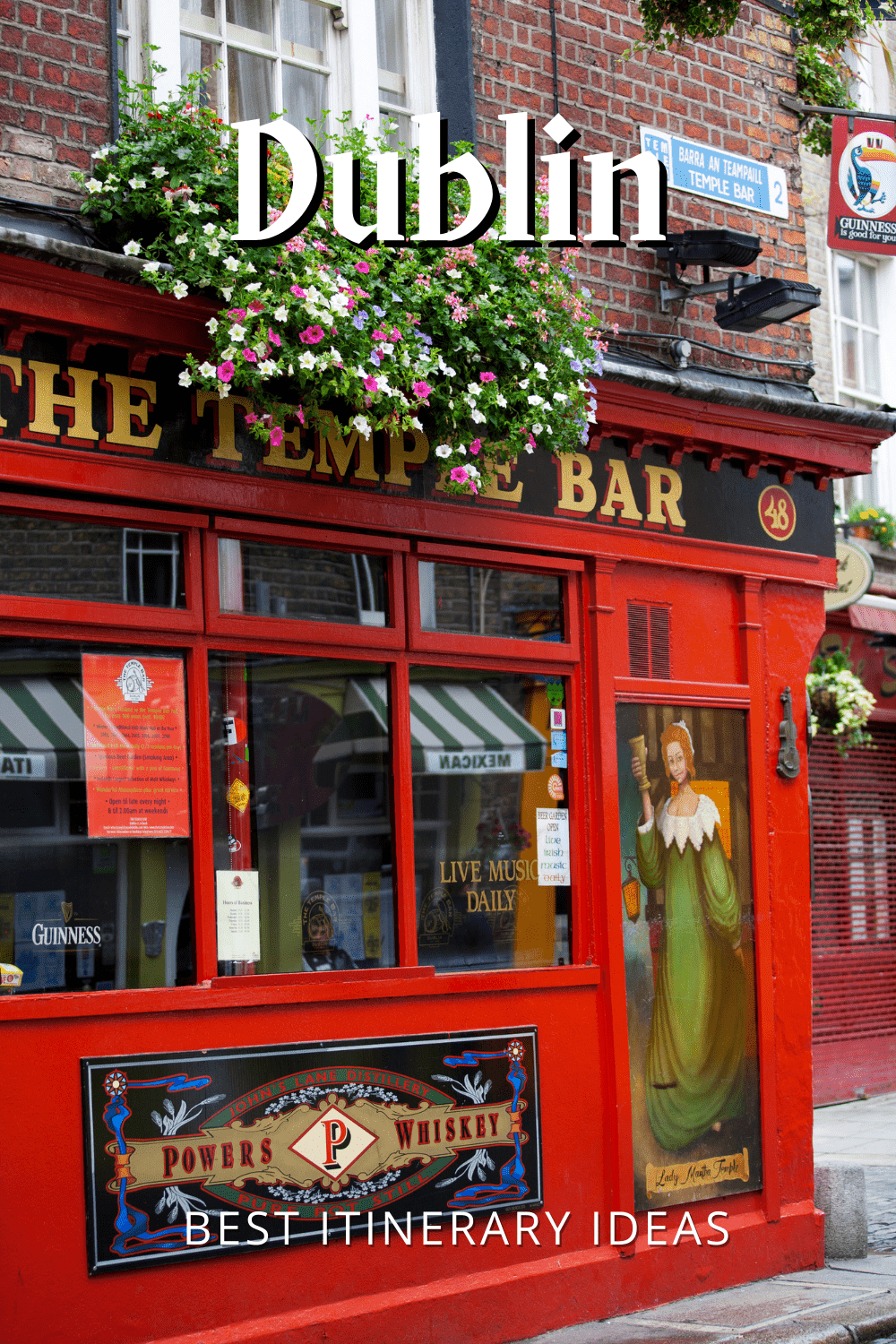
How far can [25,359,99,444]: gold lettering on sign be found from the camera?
5680 mm

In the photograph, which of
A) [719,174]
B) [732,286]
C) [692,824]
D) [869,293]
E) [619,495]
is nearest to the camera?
[619,495]

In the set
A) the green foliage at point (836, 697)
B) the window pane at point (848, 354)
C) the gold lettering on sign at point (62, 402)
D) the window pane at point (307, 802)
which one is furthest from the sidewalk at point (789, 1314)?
the window pane at point (848, 354)

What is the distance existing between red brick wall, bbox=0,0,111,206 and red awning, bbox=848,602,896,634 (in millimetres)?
8211

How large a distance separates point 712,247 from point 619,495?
4.59 feet

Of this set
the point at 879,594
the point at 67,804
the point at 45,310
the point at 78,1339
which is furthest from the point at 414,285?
the point at 879,594

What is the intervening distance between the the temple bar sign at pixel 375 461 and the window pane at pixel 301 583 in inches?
12.3

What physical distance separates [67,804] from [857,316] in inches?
425

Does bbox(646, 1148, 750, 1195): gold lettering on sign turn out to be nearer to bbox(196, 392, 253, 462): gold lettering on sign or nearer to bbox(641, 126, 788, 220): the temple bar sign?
bbox(196, 392, 253, 462): gold lettering on sign

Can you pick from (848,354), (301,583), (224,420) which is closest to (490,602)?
(301,583)

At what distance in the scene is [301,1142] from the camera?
6.07 metres

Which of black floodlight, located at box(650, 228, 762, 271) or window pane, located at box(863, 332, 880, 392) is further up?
window pane, located at box(863, 332, 880, 392)

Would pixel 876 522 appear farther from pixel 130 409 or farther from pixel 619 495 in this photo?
pixel 130 409

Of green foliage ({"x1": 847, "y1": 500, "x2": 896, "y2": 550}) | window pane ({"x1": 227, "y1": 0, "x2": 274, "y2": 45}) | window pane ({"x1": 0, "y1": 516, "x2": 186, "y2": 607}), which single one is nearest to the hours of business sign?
window pane ({"x1": 0, "y1": 516, "x2": 186, "y2": 607})

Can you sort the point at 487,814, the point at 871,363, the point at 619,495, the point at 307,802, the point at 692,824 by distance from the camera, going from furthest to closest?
the point at 871,363
the point at 692,824
the point at 619,495
the point at 487,814
the point at 307,802
